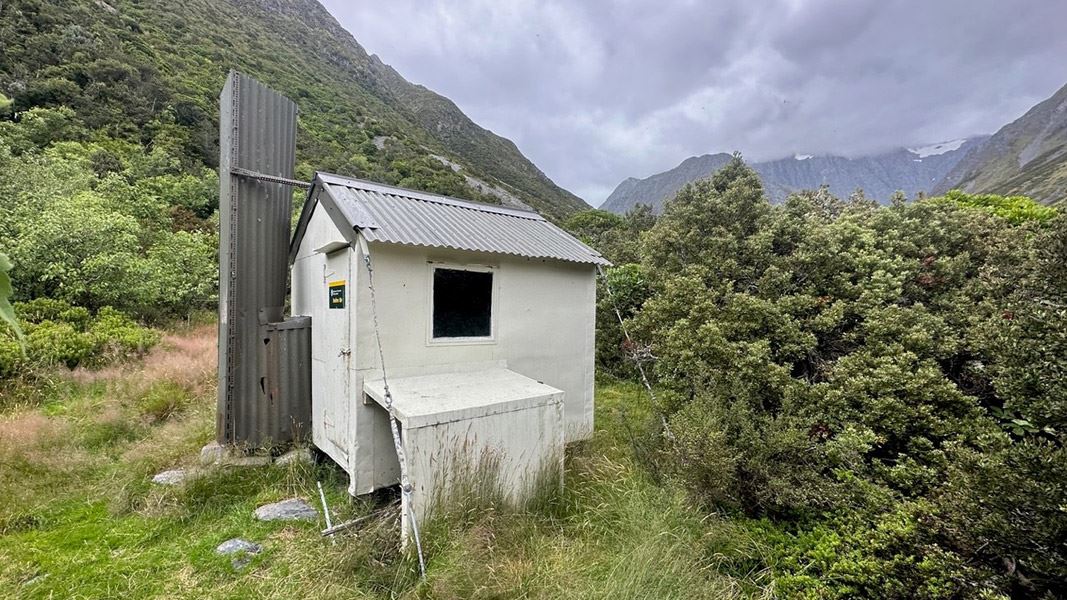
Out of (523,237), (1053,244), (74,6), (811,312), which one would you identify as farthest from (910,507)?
(74,6)

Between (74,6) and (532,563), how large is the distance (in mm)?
41054

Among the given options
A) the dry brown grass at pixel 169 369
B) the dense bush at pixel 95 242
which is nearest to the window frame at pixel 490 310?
the dry brown grass at pixel 169 369

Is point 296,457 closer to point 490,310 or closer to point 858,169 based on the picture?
point 490,310

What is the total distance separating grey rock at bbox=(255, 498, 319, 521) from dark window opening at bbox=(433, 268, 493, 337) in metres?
2.14

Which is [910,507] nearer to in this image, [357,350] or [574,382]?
[574,382]

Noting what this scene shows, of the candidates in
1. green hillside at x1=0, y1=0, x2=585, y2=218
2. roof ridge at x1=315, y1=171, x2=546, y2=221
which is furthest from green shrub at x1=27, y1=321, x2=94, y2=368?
roof ridge at x1=315, y1=171, x2=546, y2=221

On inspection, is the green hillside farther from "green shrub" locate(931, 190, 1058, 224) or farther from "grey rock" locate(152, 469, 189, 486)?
"green shrub" locate(931, 190, 1058, 224)

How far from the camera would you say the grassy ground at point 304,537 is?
2914 millimetres

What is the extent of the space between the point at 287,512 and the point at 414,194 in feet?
12.5

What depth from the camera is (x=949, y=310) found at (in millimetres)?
5031

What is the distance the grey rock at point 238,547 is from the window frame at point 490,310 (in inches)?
90.5

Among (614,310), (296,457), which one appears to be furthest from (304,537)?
(614,310)

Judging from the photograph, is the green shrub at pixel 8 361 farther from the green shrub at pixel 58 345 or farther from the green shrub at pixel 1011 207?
the green shrub at pixel 1011 207

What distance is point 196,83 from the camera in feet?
89.7
